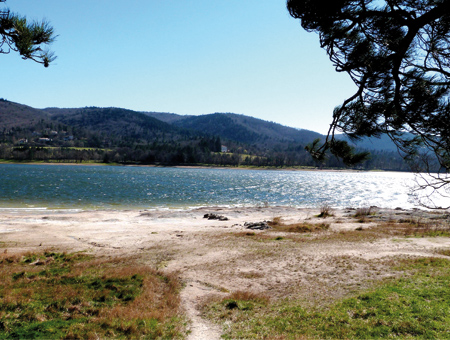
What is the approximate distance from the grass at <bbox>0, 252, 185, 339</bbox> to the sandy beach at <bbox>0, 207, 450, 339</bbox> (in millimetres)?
1046

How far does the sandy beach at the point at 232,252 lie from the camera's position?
38.7 ft

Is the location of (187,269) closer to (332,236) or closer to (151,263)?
(151,263)

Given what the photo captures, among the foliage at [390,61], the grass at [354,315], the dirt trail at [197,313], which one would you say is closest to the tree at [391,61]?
the foliage at [390,61]

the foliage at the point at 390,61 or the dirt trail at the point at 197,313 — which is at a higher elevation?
the foliage at the point at 390,61

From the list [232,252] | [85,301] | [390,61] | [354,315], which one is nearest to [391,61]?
[390,61]

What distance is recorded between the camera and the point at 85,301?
9195 millimetres

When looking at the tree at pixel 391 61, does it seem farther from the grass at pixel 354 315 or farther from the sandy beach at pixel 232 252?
the sandy beach at pixel 232 252

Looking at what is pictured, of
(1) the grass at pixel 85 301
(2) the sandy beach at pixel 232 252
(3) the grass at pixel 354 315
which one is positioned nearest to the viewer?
(1) the grass at pixel 85 301

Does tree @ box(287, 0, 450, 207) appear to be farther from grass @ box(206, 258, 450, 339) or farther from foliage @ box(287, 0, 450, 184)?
grass @ box(206, 258, 450, 339)

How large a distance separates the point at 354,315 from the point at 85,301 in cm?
838

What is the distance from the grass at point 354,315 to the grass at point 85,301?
1947 mm

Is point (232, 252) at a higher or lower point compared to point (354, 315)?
lower

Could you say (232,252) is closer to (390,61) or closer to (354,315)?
(354,315)

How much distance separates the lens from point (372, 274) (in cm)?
1302
